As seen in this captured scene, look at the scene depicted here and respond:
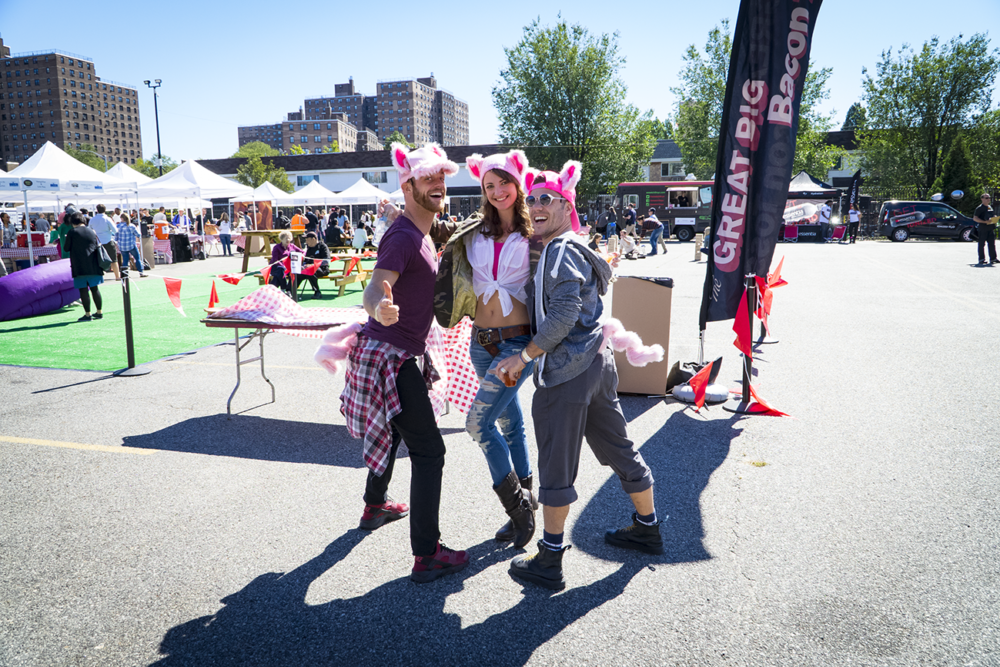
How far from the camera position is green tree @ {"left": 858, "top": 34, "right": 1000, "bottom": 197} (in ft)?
126

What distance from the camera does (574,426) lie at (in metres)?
2.71

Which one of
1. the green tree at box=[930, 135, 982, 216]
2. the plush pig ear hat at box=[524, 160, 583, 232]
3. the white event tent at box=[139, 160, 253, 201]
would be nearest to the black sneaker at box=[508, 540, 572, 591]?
the plush pig ear hat at box=[524, 160, 583, 232]

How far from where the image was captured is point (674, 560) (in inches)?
121

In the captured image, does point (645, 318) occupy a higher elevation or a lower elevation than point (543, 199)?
lower

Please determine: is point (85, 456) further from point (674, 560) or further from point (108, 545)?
point (674, 560)

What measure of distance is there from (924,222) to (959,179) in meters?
9.19

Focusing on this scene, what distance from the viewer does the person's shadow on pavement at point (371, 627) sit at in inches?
93.0

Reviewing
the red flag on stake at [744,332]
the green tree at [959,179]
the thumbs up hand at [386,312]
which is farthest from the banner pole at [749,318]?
the green tree at [959,179]

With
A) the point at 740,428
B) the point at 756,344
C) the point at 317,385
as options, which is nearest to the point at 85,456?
the point at 317,385

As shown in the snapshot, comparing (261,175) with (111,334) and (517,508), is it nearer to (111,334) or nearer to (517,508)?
(111,334)

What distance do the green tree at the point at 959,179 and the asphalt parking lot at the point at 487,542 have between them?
37.3 metres

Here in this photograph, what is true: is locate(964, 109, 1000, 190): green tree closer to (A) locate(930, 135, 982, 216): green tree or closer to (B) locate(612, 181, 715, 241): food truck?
(A) locate(930, 135, 982, 216): green tree

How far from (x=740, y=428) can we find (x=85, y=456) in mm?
4999

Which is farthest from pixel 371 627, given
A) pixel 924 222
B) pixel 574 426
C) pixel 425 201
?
pixel 924 222
